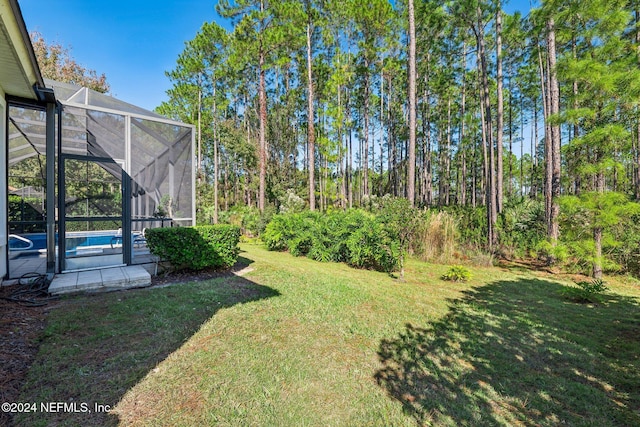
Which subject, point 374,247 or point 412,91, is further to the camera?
point 412,91

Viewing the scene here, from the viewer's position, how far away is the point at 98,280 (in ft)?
13.3

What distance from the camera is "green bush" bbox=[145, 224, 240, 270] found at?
15.3 ft

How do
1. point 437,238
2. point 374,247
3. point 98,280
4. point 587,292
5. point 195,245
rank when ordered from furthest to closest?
point 437,238, point 374,247, point 195,245, point 587,292, point 98,280

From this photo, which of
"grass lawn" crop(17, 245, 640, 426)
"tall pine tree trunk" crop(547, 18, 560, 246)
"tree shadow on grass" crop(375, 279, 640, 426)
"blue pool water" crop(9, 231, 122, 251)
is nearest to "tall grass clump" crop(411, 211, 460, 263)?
"tall pine tree trunk" crop(547, 18, 560, 246)

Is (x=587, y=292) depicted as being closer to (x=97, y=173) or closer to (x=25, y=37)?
(x=25, y=37)

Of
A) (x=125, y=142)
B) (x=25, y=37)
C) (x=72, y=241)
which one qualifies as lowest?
(x=72, y=241)

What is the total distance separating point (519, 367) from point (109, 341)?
12.5ft

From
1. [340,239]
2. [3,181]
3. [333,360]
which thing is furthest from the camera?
[340,239]

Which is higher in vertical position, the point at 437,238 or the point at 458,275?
the point at 437,238

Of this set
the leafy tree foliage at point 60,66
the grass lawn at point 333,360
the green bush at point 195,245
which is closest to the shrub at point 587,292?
the grass lawn at point 333,360

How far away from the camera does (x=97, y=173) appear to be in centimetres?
504

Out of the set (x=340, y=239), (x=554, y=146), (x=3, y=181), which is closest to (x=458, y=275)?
A: (x=340, y=239)

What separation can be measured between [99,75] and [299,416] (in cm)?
2182

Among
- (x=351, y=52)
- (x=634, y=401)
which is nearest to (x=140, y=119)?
(x=634, y=401)
